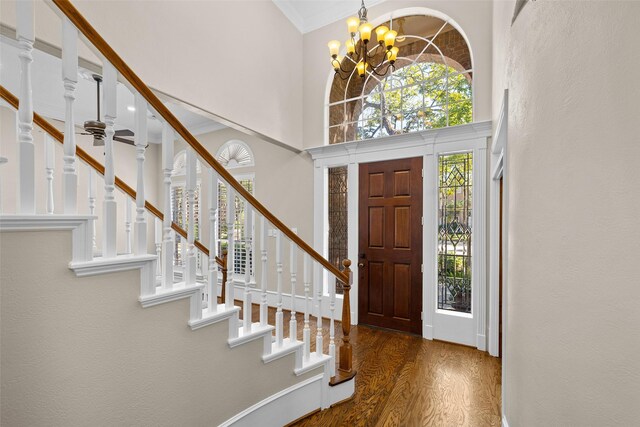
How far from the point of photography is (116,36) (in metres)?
2.17

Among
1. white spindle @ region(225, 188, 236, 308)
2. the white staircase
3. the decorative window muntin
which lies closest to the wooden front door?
the decorative window muntin

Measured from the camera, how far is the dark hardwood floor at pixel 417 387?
2047 mm

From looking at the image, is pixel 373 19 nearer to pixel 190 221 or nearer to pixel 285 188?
pixel 285 188

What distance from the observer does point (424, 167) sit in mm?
3449

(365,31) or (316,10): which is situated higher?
(316,10)

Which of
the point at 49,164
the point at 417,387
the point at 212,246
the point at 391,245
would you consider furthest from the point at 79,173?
the point at 417,387

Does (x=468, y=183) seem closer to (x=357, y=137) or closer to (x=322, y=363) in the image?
(x=357, y=137)

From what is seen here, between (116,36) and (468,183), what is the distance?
3.58 metres

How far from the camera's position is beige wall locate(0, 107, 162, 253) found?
401 cm

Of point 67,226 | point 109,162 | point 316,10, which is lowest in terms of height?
point 67,226

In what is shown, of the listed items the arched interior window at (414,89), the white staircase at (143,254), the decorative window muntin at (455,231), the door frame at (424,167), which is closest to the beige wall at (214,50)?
the door frame at (424,167)

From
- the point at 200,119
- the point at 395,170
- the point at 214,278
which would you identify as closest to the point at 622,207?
the point at 214,278

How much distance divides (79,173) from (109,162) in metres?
4.65

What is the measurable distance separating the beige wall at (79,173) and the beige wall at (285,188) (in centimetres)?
180
